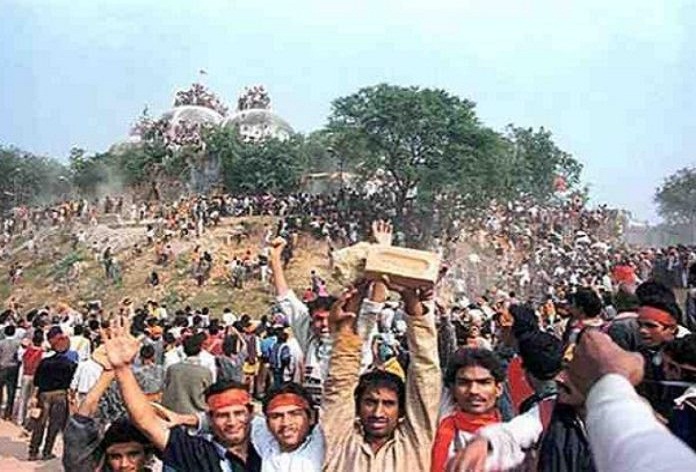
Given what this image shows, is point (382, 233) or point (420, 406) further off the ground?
point (382, 233)

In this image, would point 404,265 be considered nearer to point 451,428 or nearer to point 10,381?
point 451,428

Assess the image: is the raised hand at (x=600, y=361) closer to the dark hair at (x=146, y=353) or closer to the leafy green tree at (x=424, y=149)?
the dark hair at (x=146, y=353)

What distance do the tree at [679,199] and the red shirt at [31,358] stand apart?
59359 mm

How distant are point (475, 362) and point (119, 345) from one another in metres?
1.42

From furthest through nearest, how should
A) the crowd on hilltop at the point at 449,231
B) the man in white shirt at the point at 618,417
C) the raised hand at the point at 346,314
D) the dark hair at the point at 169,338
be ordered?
the crowd on hilltop at the point at 449,231
the dark hair at the point at 169,338
the raised hand at the point at 346,314
the man in white shirt at the point at 618,417

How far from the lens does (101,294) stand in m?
33.5

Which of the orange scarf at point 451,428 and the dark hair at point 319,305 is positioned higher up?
the dark hair at point 319,305

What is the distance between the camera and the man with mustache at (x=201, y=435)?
3.48 meters

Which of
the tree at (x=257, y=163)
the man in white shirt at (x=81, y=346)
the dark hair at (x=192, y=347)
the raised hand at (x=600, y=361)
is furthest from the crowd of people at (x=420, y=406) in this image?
the tree at (x=257, y=163)

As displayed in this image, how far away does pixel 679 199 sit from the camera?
219 feet

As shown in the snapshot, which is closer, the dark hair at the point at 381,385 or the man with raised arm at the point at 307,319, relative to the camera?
the dark hair at the point at 381,385

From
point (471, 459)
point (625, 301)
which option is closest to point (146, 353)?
point (625, 301)

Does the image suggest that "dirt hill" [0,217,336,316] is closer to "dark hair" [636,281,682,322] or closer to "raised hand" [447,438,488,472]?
"dark hair" [636,281,682,322]

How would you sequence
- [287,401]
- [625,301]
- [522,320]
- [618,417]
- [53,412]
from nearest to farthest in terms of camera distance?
1. [618,417]
2. [287,401]
3. [522,320]
4. [625,301]
5. [53,412]
